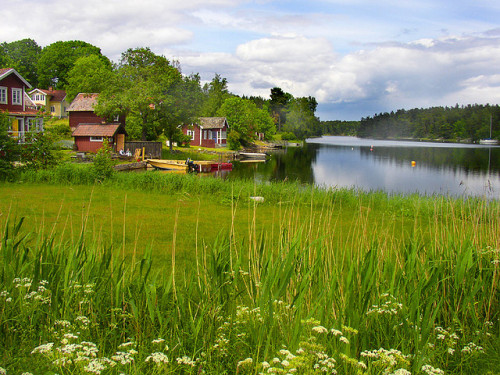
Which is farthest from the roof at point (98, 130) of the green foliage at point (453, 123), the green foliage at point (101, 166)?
the green foliage at point (453, 123)

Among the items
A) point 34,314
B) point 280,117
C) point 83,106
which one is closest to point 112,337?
point 34,314

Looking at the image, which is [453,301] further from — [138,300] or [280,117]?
[280,117]

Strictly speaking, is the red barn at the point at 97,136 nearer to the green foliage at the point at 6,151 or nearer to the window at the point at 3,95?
the window at the point at 3,95

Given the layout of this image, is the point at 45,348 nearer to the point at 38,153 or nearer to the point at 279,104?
the point at 38,153

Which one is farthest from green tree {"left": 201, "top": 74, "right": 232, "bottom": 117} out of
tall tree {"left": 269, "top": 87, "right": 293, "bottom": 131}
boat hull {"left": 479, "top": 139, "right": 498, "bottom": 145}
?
boat hull {"left": 479, "top": 139, "right": 498, "bottom": 145}

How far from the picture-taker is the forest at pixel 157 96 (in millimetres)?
43156

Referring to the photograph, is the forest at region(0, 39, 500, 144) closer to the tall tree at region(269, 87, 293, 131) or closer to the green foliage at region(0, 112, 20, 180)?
the tall tree at region(269, 87, 293, 131)

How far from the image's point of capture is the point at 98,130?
43125mm

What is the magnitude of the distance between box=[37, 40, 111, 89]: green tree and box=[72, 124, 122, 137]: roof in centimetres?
4350

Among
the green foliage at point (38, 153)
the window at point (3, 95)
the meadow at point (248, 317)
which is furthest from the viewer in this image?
the window at point (3, 95)

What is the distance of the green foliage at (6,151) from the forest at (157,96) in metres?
22.0

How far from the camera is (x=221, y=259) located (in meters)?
4.91

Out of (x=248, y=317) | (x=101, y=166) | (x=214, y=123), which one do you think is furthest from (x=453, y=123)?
(x=248, y=317)

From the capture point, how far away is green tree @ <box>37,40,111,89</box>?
81.8 m
